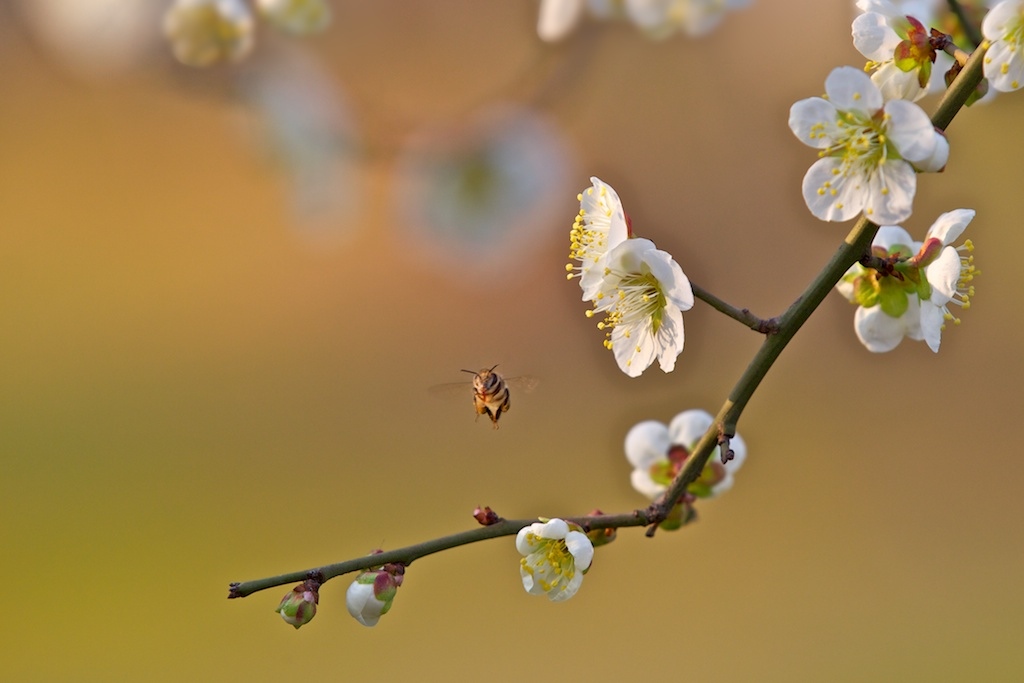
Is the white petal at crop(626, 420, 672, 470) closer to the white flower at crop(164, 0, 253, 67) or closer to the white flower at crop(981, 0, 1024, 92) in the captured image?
the white flower at crop(981, 0, 1024, 92)

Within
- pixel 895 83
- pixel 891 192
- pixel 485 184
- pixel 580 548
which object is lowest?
pixel 580 548

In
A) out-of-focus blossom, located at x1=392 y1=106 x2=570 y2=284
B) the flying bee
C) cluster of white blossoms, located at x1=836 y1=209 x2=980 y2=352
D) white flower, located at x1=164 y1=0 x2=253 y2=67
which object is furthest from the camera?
out-of-focus blossom, located at x1=392 y1=106 x2=570 y2=284

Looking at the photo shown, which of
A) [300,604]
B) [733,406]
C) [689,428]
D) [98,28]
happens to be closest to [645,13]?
[689,428]

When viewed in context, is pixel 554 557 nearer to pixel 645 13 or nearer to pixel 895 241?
pixel 895 241

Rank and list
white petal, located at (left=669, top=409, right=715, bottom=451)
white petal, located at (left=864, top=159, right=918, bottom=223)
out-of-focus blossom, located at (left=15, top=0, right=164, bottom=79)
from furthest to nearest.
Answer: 1. out-of-focus blossom, located at (left=15, top=0, right=164, bottom=79)
2. white petal, located at (left=669, top=409, right=715, bottom=451)
3. white petal, located at (left=864, top=159, right=918, bottom=223)

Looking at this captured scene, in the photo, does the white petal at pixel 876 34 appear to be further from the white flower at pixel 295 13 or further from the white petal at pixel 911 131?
the white flower at pixel 295 13

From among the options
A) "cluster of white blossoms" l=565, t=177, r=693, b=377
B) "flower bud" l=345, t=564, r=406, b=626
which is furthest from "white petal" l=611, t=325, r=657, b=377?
"flower bud" l=345, t=564, r=406, b=626
